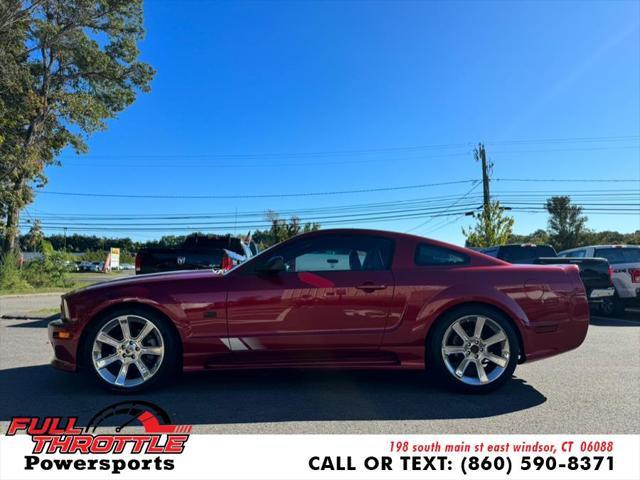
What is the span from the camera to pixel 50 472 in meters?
2.54

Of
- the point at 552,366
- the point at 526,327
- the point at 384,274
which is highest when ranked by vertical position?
the point at 384,274

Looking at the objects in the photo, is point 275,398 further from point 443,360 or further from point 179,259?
point 179,259

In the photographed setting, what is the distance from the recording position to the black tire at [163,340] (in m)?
3.74

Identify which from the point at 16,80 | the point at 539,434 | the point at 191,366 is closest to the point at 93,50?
the point at 16,80

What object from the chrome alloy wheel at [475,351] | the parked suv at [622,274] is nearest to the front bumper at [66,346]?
the chrome alloy wheel at [475,351]

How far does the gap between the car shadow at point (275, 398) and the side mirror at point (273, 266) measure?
112cm

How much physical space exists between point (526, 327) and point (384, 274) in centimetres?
137

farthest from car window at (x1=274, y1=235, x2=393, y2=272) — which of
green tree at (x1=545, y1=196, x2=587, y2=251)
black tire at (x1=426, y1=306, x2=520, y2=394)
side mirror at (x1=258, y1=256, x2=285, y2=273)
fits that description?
green tree at (x1=545, y1=196, x2=587, y2=251)

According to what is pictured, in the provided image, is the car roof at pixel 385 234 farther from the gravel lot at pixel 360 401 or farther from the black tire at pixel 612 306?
the black tire at pixel 612 306

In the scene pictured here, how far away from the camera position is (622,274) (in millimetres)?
9969

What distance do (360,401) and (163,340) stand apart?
180cm

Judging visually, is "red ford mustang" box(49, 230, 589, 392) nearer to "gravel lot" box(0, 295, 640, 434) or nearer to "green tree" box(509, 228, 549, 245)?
"gravel lot" box(0, 295, 640, 434)

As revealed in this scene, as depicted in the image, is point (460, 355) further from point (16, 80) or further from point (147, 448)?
point (16, 80)

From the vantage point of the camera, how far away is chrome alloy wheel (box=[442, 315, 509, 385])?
386cm
